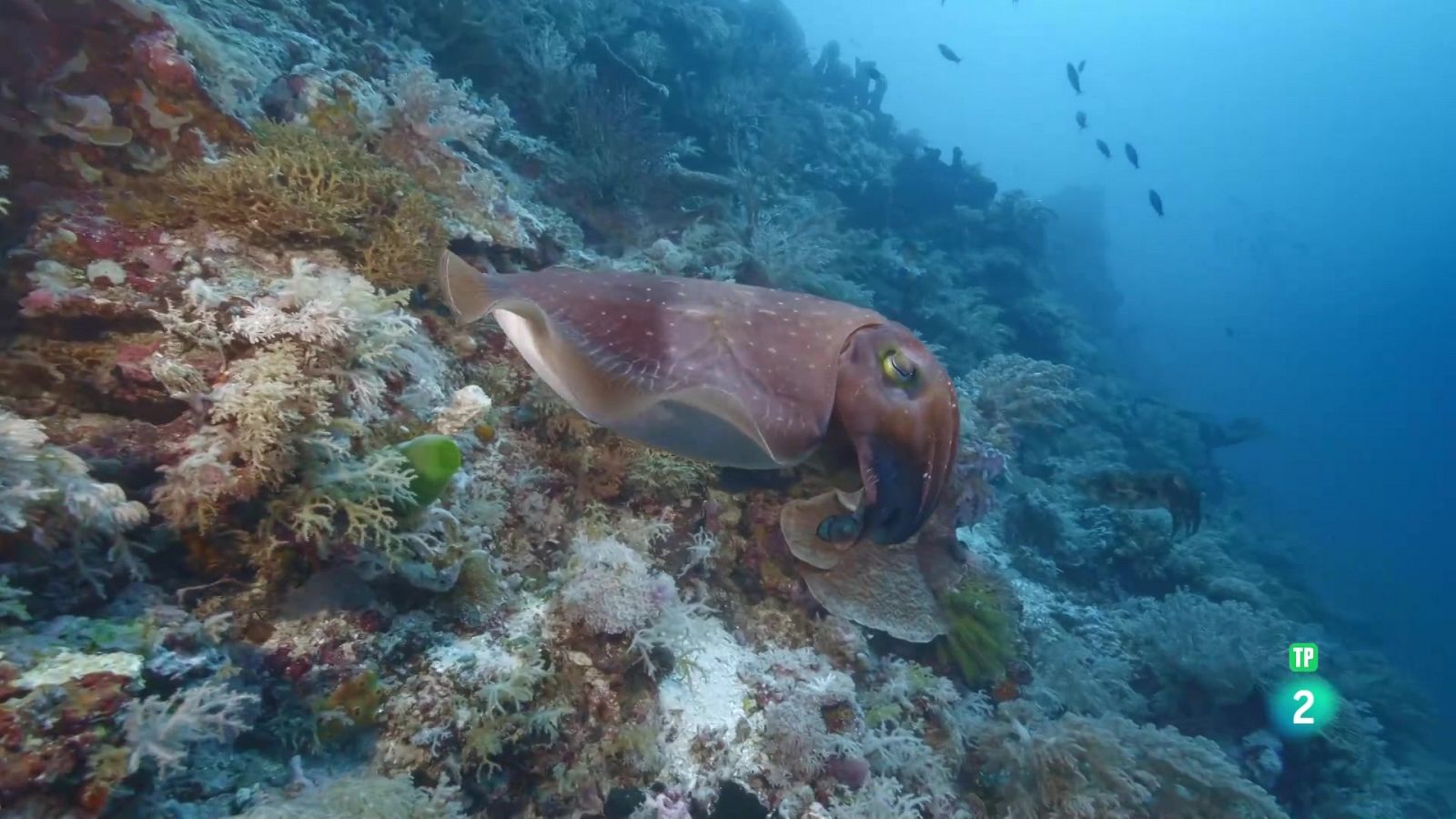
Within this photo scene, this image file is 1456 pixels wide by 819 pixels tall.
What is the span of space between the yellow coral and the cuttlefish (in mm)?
1043

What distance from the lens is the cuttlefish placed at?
2.65m

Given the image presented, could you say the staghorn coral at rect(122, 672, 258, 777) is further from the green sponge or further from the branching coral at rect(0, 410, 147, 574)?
the green sponge

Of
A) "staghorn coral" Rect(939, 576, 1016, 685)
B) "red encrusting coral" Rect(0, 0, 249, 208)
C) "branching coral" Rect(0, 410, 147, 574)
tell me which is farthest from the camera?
"staghorn coral" Rect(939, 576, 1016, 685)

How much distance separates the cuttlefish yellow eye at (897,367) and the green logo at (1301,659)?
10.1 m

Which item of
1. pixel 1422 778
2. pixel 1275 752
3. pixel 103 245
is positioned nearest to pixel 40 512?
pixel 103 245

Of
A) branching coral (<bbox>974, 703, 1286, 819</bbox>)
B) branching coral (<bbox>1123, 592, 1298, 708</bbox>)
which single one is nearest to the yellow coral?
branching coral (<bbox>974, 703, 1286, 819</bbox>)

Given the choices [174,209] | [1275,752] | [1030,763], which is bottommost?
[174,209]

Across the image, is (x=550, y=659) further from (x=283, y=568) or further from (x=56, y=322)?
(x=56, y=322)

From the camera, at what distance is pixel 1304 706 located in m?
8.73

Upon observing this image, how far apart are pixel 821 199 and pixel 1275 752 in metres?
12.7

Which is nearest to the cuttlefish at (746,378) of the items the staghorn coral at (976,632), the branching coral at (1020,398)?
the staghorn coral at (976,632)

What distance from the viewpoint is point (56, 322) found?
2598 millimetres

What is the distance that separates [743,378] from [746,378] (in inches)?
0.5

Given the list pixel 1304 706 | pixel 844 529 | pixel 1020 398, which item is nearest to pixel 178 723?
pixel 844 529
